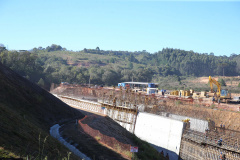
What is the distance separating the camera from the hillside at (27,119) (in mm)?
8219

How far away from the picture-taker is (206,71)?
447 ft

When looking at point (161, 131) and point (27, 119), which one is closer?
point (27, 119)

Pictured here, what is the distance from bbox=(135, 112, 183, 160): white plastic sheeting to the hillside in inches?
332

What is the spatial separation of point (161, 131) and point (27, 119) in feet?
50.3

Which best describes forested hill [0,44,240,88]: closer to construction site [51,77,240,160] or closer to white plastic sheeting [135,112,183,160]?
construction site [51,77,240,160]

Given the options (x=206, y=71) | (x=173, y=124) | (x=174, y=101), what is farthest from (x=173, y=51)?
(x=173, y=124)

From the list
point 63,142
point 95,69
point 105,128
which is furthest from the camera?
point 95,69

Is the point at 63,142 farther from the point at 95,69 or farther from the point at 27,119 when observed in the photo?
the point at 95,69

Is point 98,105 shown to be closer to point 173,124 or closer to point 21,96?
point 173,124

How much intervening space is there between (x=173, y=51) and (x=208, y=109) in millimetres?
151054

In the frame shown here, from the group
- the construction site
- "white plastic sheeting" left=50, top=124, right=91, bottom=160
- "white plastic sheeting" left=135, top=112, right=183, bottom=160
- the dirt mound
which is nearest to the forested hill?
the construction site

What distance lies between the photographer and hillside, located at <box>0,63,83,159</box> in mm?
8219

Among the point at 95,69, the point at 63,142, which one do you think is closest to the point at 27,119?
the point at 63,142

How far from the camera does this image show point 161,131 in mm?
24516
